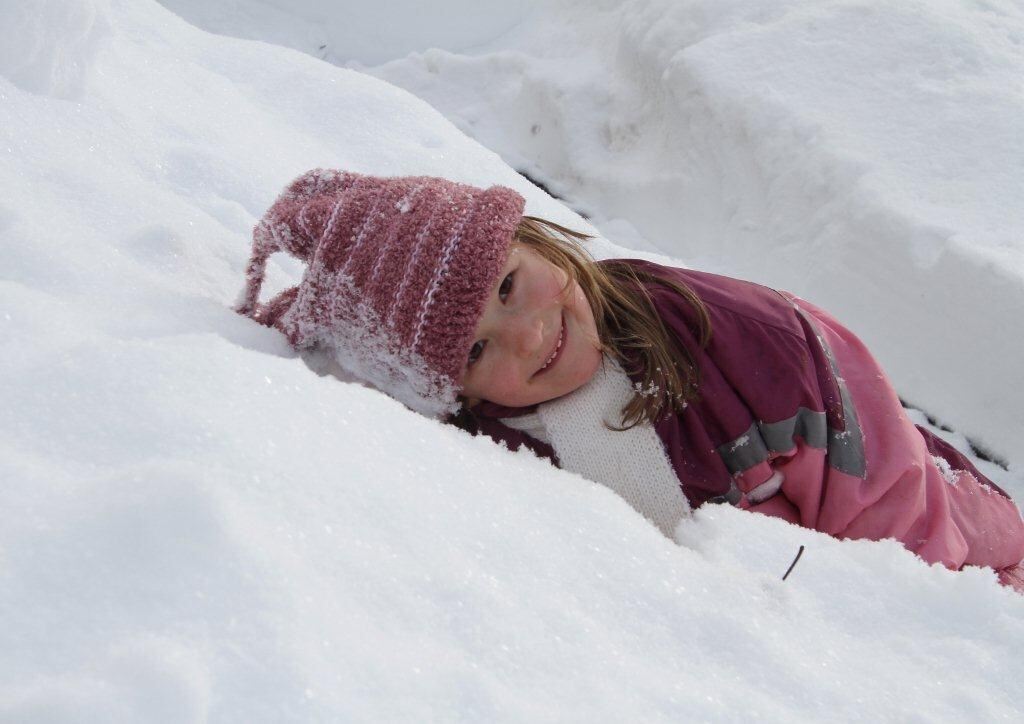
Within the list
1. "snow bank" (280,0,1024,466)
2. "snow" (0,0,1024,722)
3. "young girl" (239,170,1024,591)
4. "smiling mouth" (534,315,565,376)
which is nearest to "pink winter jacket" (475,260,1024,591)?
"young girl" (239,170,1024,591)

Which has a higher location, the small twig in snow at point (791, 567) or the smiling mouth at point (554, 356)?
the small twig in snow at point (791, 567)

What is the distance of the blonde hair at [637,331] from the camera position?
4.20 ft

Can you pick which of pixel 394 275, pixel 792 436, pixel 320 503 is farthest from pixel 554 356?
pixel 320 503

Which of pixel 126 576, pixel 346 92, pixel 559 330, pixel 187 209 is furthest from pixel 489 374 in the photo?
pixel 346 92

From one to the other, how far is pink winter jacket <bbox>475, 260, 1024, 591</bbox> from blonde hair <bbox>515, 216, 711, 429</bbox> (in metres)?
0.02

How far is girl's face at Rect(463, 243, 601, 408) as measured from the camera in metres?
1.18

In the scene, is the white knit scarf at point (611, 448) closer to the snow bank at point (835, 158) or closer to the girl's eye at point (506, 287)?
the girl's eye at point (506, 287)

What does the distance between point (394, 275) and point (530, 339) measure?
21 cm

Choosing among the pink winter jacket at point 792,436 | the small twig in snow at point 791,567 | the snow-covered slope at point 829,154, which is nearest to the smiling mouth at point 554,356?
the pink winter jacket at point 792,436

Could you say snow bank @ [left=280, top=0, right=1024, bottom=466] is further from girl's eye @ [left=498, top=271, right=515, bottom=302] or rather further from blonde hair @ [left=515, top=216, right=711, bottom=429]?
girl's eye @ [left=498, top=271, right=515, bottom=302]

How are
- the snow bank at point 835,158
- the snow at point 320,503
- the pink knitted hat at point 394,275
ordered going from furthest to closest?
1. the snow bank at point 835,158
2. the pink knitted hat at point 394,275
3. the snow at point 320,503

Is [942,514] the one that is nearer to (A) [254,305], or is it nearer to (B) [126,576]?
(A) [254,305]

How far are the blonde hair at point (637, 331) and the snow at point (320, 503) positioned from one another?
0.37 metres

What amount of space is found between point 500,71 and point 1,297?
8.71 feet
